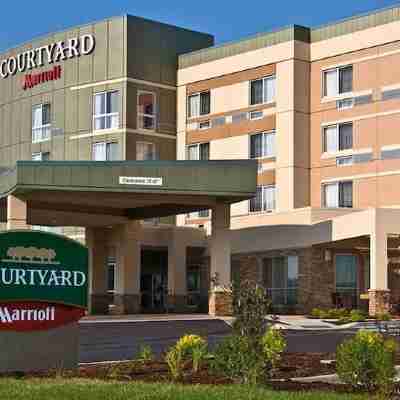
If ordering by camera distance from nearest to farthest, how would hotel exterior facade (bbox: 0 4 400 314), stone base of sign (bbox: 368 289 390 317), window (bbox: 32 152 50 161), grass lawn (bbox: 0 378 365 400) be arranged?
grass lawn (bbox: 0 378 365 400)
hotel exterior facade (bbox: 0 4 400 314)
stone base of sign (bbox: 368 289 390 317)
window (bbox: 32 152 50 161)

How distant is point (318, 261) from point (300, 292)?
1.72m

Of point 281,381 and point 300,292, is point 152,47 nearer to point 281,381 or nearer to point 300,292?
point 300,292

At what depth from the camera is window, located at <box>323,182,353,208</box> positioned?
46.8 metres

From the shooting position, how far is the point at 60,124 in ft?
179

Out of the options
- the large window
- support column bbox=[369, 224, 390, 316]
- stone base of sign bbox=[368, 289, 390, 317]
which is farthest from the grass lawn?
the large window

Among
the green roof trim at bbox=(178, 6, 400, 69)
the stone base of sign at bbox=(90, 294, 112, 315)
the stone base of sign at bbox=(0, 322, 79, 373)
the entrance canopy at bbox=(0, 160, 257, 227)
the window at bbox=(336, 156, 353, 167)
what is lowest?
the stone base of sign at bbox=(90, 294, 112, 315)

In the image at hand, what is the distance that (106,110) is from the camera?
172 ft

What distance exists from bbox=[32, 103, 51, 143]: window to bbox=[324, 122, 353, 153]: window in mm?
17032

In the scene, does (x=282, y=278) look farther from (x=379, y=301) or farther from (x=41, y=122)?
(x=41, y=122)

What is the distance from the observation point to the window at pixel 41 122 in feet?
181

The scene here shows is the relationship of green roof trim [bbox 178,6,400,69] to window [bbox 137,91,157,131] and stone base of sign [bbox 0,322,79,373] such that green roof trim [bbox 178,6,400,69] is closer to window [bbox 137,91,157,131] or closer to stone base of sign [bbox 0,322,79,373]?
window [bbox 137,91,157,131]

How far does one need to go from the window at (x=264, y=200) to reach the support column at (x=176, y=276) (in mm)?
4648

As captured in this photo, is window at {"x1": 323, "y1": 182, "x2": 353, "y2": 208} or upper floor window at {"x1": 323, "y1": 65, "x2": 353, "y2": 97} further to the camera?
upper floor window at {"x1": 323, "y1": 65, "x2": 353, "y2": 97}

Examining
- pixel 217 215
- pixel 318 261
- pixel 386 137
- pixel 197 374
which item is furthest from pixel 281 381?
pixel 386 137
